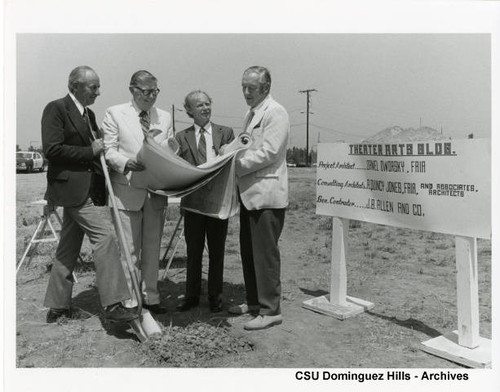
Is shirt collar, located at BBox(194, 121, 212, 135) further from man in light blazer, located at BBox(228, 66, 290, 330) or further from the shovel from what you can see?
the shovel

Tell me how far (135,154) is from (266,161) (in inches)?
51.5

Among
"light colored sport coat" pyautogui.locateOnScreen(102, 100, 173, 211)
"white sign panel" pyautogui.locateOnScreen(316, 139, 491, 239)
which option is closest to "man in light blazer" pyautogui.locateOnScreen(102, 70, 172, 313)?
"light colored sport coat" pyautogui.locateOnScreen(102, 100, 173, 211)

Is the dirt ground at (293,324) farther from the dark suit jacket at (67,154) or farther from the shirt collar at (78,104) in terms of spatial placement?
the shirt collar at (78,104)

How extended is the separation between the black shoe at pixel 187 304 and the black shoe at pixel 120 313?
2.67 feet

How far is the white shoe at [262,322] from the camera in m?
4.63

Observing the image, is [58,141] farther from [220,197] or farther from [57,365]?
[57,365]

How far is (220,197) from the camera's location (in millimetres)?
4613

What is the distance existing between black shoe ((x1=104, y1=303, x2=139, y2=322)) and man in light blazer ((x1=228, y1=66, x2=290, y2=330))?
108 centimetres

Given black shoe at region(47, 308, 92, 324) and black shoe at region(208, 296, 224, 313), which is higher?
black shoe at region(208, 296, 224, 313)

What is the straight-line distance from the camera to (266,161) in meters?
4.45

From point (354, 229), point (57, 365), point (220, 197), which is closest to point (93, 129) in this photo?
point (220, 197)

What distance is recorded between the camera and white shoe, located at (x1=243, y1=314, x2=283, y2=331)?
4633 millimetres
